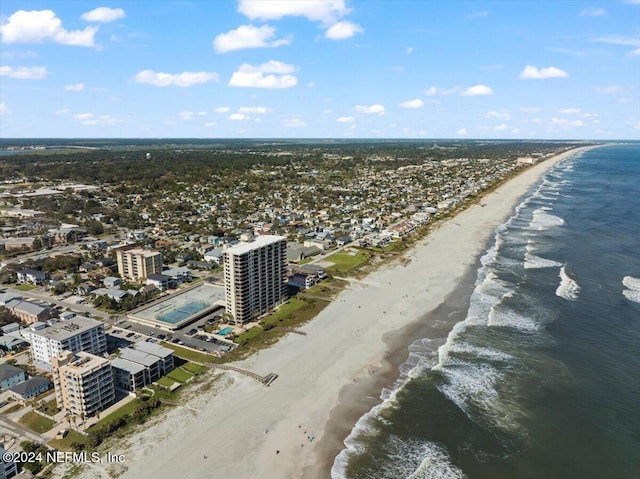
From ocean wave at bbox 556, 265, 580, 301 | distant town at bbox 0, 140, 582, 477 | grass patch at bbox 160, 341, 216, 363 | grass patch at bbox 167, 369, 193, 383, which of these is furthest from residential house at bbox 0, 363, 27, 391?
ocean wave at bbox 556, 265, 580, 301

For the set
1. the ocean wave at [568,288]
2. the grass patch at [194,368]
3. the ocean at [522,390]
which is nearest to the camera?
the ocean at [522,390]

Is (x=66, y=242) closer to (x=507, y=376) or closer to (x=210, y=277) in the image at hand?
(x=210, y=277)

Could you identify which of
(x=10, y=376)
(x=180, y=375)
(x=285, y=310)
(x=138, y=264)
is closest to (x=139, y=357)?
(x=180, y=375)

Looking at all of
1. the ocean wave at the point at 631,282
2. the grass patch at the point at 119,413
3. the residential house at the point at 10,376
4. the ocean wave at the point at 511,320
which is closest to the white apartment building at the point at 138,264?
the residential house at the point at 10,376

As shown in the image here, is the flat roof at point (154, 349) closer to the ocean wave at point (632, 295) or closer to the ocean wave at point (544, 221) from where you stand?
the ocean wave at point (632, 295)

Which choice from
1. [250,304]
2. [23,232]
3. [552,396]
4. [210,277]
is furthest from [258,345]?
[23,232]

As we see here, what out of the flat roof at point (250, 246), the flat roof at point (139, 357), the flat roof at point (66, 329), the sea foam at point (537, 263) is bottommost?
the flat roof at point (139, 357)

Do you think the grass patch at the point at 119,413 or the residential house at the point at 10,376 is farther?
the residential house at the point at 10,376
